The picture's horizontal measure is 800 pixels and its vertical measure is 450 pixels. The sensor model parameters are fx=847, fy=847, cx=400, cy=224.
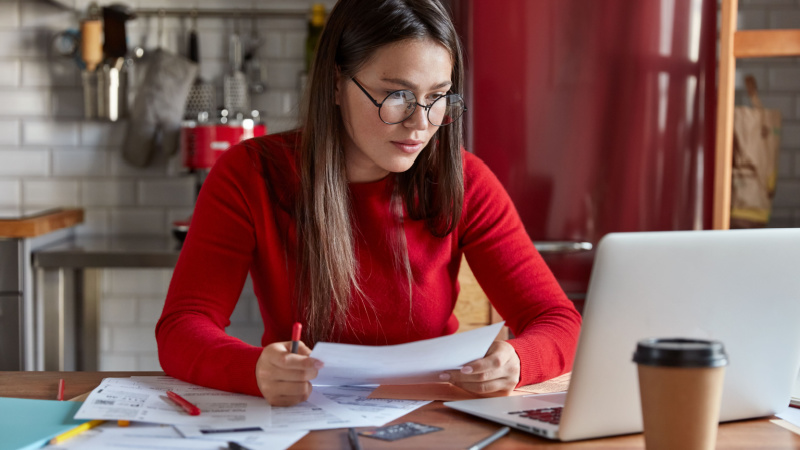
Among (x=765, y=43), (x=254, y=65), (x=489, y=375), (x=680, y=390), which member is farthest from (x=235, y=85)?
(x=680, y=390)

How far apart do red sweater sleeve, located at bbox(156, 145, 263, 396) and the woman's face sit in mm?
206

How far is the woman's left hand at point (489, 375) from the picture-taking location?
3.64ft

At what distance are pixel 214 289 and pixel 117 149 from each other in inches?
75.6

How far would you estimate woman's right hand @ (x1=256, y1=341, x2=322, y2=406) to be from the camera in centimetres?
104

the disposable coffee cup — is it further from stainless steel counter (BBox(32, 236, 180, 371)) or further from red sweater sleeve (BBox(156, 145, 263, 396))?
stainless steel counter (BBox(32, 236, 180, 371))

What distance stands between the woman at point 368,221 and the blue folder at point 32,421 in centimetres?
20

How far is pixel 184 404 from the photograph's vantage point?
3.36 ft

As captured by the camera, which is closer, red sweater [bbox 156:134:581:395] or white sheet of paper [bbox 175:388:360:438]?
white sheet of paper [bbox 175:388:360:438]

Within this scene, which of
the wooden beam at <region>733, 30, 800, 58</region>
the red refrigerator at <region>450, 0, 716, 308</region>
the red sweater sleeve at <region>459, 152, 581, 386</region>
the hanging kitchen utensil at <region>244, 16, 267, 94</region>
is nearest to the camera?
the red sweater sleeve at <region>459, 152, 581, 386</region>

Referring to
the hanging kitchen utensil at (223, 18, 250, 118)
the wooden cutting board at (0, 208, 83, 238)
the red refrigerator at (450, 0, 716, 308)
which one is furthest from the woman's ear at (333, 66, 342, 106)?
the hanging kitchen utensil at (223, 18, 250, 118)

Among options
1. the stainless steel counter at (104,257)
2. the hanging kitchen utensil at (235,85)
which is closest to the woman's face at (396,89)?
the stainless steel counter at (104,257)

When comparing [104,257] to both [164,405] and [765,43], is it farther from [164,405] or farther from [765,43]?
[765,43]

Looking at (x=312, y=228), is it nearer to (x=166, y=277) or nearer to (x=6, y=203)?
(x=166, y=277)

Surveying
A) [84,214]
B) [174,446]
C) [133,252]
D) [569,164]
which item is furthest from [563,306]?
[84,214]
